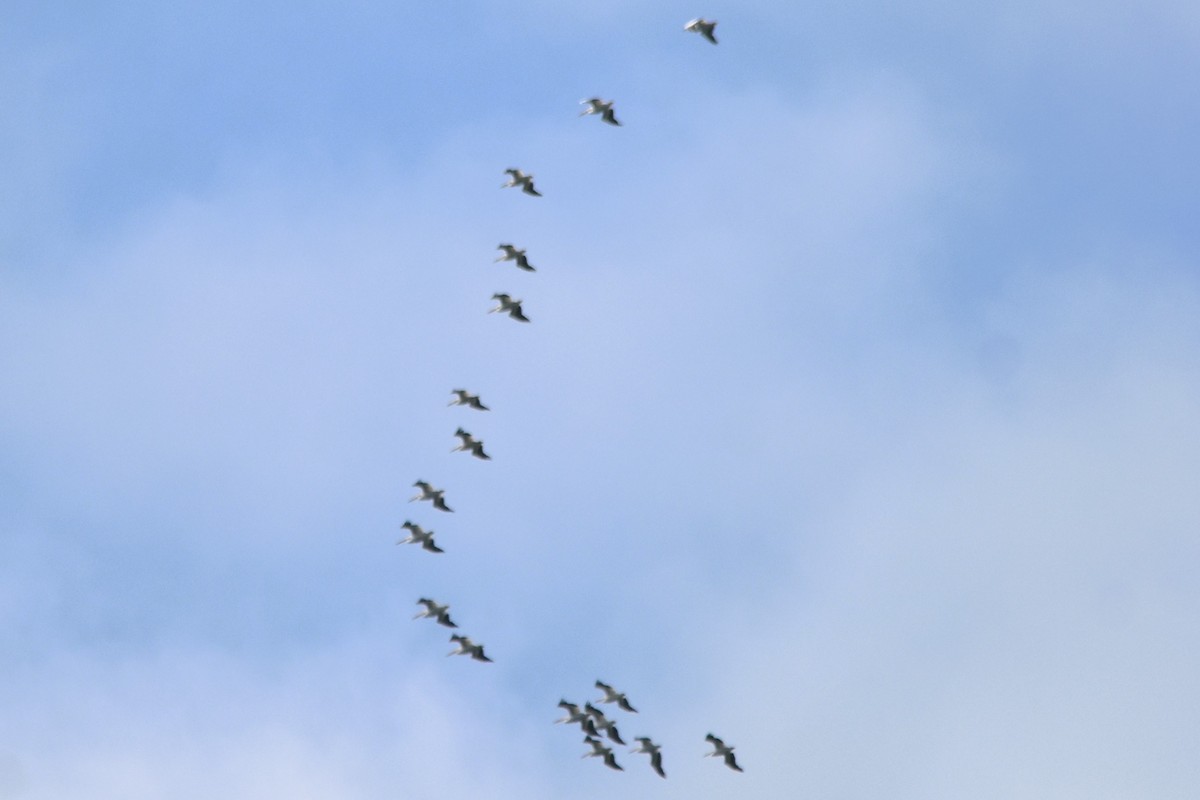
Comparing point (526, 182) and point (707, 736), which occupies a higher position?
point (526, 182)

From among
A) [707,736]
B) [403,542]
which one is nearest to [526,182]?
[403,542]

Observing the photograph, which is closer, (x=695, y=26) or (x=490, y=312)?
(x=695, y=26)

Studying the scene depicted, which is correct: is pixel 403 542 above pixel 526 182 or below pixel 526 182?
below

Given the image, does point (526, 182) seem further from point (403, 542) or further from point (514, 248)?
point (403, 542)

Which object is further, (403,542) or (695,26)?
(403,542)

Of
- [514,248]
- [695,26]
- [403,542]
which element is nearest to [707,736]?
[403,542]

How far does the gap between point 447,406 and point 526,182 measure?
20485 mm

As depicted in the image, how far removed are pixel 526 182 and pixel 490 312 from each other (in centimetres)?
1160

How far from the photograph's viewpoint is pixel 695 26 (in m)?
185

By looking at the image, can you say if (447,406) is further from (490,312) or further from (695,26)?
(695,26)

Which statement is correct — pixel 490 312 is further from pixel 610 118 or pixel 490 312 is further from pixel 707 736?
pixel 707 736

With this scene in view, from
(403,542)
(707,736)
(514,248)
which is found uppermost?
(514,248)

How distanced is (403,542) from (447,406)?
12.3m

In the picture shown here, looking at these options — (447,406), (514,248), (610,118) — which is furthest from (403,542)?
(610,118)
